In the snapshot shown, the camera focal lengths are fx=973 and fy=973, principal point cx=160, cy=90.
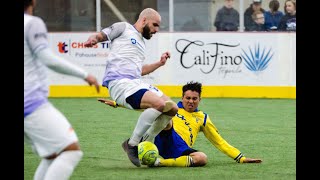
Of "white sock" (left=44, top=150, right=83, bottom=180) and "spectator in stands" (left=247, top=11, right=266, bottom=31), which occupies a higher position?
"spectator in stands" (left=247, top=11, right=266, bottom=31)

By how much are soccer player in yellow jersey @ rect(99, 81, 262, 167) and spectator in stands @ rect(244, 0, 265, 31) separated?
9777 millimetres

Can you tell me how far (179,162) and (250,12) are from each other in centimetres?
1066

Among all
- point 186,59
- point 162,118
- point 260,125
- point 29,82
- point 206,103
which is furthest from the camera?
point 186,59

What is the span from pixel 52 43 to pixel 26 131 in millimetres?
12829

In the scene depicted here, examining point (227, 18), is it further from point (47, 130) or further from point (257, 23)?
point (47, 130)

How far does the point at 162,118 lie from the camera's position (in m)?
9.80

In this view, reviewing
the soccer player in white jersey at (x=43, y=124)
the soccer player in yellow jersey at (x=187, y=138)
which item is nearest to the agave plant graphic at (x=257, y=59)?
the soccer player in yellow jersey at (x=187, y=138)

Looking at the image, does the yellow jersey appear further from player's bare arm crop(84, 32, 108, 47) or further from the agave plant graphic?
the agave plant graphic

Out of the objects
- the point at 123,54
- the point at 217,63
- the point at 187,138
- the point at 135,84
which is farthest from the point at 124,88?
the point at 217,63

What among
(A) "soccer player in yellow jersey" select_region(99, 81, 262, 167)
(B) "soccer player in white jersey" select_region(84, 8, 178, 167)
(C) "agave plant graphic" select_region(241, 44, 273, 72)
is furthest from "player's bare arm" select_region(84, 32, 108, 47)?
(C) "agave plant graphic" select_region(241, 44, 273, 72)

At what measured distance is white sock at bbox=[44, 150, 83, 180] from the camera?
6914 millimetres

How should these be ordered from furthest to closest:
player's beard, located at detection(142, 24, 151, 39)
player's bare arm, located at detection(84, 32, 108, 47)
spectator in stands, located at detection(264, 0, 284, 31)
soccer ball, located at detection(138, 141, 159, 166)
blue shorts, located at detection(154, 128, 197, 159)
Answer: spectator in stands, located at detection(264, 0, 284, 31) < player's beard, located at detection(142, 24, 151, 39) < blue shorts, located at detection(154, 128, 197, 159) < soccer ball, located at detection(138, 141, 159, 166) < player's bare arm, located at detection(84, 32, 108, 47)
